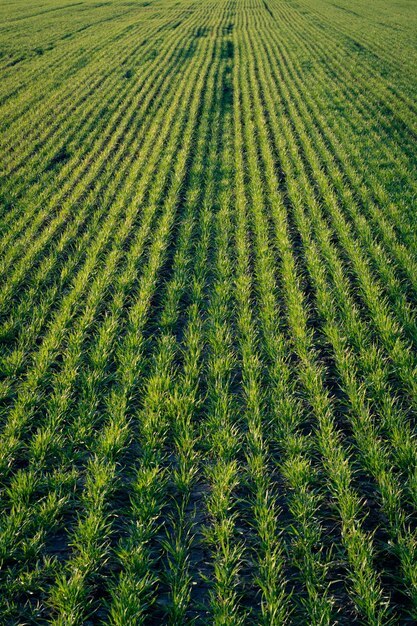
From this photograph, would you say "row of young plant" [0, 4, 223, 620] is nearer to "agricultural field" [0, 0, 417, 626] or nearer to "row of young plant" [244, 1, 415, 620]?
"agricultural field" [0, 0, 417, 626]

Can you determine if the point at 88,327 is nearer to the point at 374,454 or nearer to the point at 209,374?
the point at 209,374

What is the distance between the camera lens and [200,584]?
3.10 meters

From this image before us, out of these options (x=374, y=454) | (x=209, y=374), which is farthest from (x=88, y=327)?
(x=374, y=454)

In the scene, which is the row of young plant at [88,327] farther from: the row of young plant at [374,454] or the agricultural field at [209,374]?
the row of young plant at [374,454]

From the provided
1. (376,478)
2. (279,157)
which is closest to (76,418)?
(376,478)

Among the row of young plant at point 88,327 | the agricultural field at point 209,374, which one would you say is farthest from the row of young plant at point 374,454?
the row of young plant at point 88,327

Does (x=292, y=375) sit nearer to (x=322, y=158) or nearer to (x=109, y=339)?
(x=109, y=339)

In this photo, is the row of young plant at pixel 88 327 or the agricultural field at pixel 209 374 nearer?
the agricultural field at pixel 209 374

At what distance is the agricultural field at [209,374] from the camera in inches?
121

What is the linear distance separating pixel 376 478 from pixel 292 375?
4.84 ft

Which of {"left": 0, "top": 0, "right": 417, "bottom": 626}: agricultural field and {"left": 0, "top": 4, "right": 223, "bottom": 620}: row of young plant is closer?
{"left": 0, "top": 0, "right": 417, "bottom": 626}: agricultural field

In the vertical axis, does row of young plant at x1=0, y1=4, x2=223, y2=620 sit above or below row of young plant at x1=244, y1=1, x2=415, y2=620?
above

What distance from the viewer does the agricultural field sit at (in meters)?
3.07

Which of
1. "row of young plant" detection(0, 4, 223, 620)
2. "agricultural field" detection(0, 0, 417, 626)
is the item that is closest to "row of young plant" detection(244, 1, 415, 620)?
"agricultural field" detection(0, 0, 417, 626)
